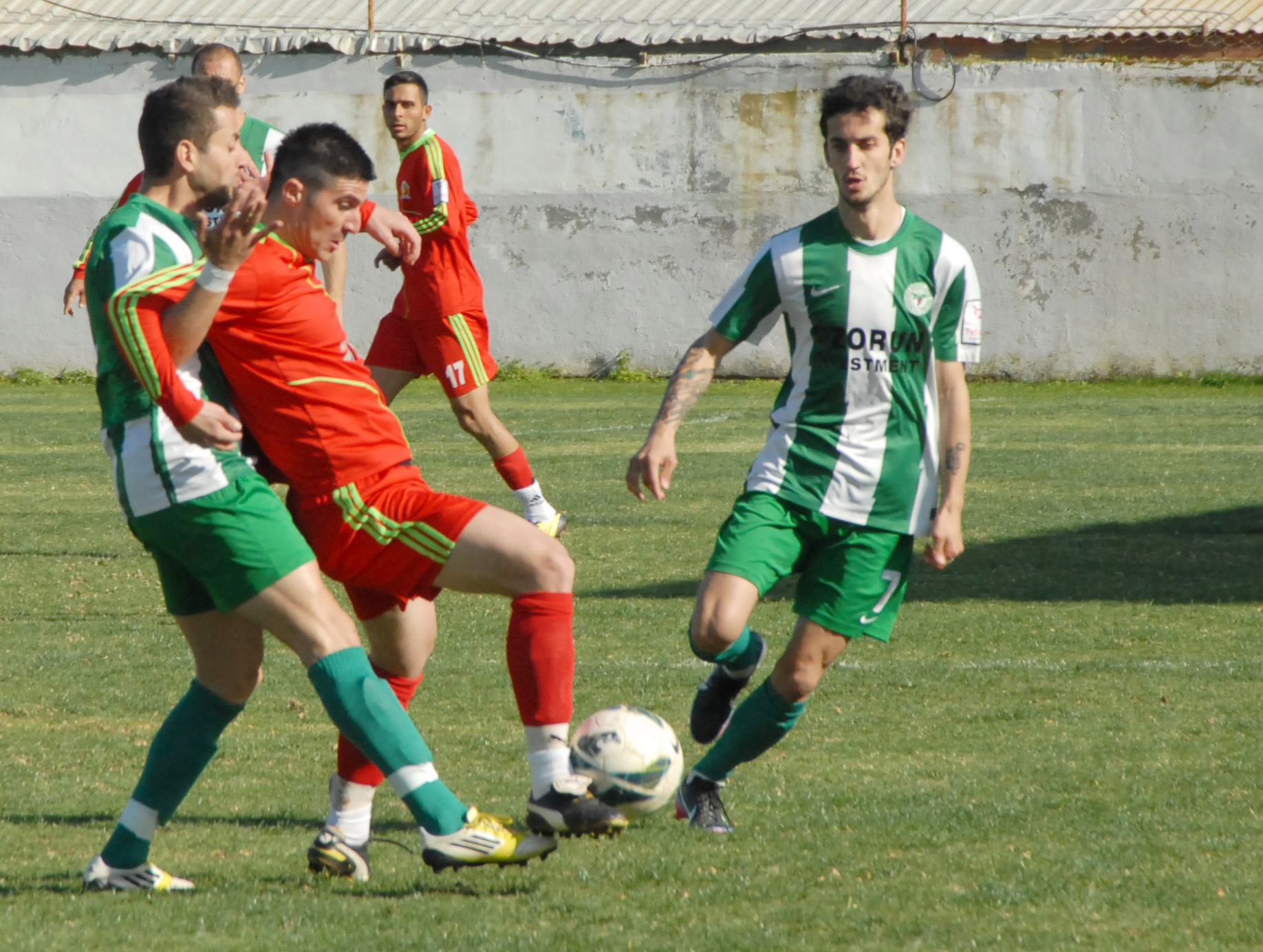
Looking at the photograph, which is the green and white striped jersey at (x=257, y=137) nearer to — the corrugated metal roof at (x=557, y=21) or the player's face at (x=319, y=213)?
the player's face at (x=319, y=213)

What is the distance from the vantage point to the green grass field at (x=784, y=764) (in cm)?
350

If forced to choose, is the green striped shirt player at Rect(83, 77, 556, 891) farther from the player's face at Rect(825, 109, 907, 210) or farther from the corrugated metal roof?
the corrugated metal roof

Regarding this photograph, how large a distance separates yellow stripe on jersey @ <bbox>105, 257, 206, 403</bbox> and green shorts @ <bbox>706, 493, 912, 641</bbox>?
5.14ft

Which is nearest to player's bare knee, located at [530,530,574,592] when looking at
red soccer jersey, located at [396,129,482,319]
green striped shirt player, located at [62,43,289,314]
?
green striped shirt player, located at [62,43,289,314]

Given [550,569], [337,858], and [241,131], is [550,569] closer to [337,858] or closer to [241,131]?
[337,858]

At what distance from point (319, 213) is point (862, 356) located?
1.49m

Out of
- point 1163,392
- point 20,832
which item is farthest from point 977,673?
point 1163,392

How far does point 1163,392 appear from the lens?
1836 cm

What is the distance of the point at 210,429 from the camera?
3342 mm

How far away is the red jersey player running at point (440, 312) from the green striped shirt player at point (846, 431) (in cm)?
462

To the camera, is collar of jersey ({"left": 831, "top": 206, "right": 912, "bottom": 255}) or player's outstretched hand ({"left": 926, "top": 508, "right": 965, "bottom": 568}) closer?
player's outstretched hand ({"left": 926, "top": 508, "right": 965, "bottom": 568})

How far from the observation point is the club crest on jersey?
14.2 feet

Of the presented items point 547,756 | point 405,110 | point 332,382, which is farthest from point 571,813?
point 405,110

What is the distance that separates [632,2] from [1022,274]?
626 cm
